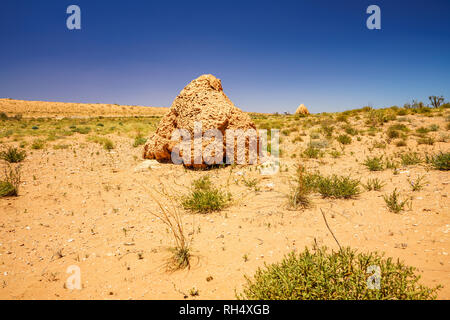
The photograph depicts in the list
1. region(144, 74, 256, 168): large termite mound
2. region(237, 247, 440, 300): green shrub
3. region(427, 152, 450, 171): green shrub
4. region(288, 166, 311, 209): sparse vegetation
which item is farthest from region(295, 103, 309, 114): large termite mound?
region(237, 247, 440, 300): green shrub

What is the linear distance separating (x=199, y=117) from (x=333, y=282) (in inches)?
201

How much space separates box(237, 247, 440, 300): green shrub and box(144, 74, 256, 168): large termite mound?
431cm

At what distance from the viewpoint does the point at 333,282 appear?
74.9 inches

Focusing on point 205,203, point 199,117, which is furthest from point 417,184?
point 199,117

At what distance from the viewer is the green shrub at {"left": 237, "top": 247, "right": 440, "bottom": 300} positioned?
5.76ft

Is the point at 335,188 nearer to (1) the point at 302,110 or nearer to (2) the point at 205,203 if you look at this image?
(2) the point at 205,203

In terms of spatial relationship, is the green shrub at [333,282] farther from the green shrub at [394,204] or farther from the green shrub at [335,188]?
the green shrub at [335,188]

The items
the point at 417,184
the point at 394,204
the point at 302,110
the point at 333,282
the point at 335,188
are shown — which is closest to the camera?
the point at 333,282

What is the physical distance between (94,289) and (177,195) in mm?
2448

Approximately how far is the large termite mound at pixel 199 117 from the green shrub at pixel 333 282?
431cm

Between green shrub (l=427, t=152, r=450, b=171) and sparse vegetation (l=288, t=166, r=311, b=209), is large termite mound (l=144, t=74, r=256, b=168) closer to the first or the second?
sparse vegetation (l=288, t=166, r=311, b=209)
